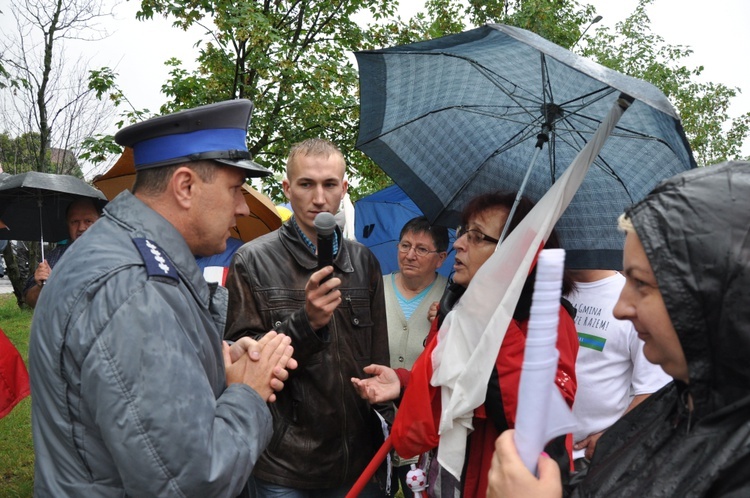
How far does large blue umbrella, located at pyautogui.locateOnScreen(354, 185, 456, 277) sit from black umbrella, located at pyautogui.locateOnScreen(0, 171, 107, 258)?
1989 millimetres

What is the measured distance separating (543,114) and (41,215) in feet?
13.4

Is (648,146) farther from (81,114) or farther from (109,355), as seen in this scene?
(81,114)

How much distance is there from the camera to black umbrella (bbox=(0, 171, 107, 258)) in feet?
15.0

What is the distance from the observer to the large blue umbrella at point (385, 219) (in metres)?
4.59

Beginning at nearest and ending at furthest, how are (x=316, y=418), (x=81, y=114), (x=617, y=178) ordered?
(x=316, y=418) < (x=617, y=178) < (x=81, y=114)

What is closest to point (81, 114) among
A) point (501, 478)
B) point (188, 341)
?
point (188, 341)

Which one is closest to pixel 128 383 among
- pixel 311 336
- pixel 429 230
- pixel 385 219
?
pixel 311 336

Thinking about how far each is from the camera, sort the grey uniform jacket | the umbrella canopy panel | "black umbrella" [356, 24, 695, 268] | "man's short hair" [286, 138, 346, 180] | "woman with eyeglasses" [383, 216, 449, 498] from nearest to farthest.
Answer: the grey uniform jacket, "black umbrella" [356, 24, 695, 268], "man's short hair" [286, 138, 346, 180], "woman with eyeglasses" [383, 216, 449, 498], the umbrella canopy panel

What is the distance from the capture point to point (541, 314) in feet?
3.17

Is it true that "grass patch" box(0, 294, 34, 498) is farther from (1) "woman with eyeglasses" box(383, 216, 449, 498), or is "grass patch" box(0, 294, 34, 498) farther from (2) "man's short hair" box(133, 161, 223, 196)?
(2) "man's short hair" box(133, 161, 223, 196)

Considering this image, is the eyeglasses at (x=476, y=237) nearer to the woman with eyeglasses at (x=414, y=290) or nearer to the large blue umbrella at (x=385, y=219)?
the woman with eyeglasses at (x=414, y=290)

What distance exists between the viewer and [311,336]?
8.25 feet

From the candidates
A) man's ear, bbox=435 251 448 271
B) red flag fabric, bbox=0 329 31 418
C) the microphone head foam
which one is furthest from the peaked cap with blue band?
red flag fabric, bbox=0 329 31 418

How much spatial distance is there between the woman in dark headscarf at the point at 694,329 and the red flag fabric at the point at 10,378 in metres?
3.49
